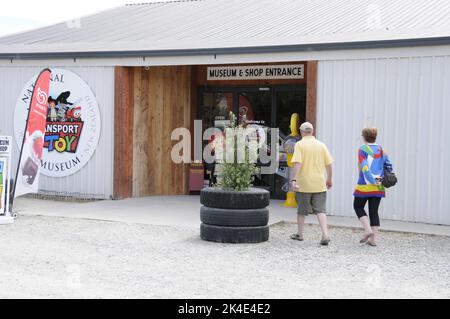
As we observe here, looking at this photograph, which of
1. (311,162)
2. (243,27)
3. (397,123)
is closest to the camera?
(311,162)

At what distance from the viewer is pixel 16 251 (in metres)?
8.72

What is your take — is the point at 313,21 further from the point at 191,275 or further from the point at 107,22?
the point at 191,275

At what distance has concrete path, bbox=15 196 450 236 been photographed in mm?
11078

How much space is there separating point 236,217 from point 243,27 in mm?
6041

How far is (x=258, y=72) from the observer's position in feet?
49.1

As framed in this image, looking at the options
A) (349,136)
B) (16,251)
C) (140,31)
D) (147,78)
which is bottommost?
(16,251)

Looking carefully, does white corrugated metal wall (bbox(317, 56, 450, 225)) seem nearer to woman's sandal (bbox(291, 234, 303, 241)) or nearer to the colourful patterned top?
the colourful patterned top

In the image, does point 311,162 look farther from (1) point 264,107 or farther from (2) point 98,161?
(2) point 98,161

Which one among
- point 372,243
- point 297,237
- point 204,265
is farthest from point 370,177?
point 204,265

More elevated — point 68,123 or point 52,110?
point 52,110

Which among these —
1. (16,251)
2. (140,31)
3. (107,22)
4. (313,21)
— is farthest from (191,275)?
(107,22)
